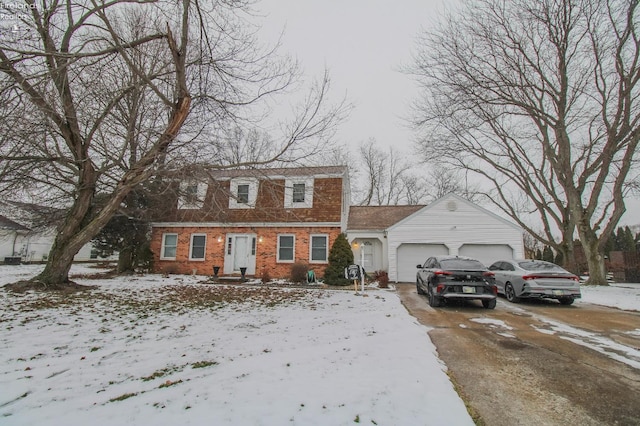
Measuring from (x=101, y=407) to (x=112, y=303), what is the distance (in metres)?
6.13

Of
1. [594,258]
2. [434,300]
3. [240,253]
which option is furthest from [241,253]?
[594,258]

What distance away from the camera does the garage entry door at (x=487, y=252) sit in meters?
15.6

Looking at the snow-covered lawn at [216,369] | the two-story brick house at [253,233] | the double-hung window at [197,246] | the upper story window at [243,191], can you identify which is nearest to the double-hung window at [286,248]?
the two-story brick house at [253,233]

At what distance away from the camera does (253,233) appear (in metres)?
16.4

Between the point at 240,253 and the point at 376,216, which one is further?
the point at 376,216

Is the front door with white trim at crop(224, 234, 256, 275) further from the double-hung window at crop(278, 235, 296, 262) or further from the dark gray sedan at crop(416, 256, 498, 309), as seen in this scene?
the dark gray sedan at crop(416, 256, 498, 309)

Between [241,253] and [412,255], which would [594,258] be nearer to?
[412,255]

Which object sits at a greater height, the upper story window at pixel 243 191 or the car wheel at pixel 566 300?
the upper story window at pixel 243 191

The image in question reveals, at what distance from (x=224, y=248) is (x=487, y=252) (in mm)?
14122

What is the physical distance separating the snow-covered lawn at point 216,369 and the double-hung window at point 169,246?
393 inches

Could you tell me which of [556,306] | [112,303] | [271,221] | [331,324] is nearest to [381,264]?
[271,221]

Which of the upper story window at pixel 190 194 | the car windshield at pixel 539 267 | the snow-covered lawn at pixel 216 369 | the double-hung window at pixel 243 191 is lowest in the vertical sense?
the snow-covered lawn at pixel 216 369

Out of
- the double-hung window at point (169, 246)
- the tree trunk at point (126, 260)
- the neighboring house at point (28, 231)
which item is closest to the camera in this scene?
the neighboring house at point (28, 231)

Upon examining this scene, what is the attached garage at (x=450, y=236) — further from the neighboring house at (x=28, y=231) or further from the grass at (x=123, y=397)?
the neighboring house at (x=28, y=231)
